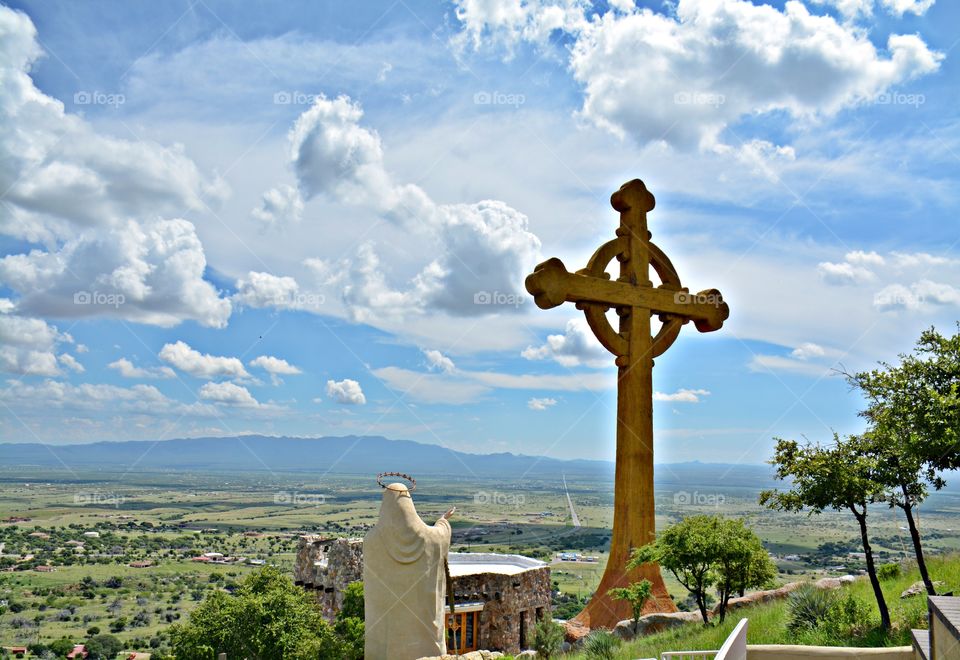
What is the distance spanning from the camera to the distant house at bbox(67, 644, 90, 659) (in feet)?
80.3

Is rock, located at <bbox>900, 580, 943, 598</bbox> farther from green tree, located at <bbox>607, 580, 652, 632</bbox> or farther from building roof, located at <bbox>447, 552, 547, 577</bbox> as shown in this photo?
building roof, located at <bbox>447, 552, 547, 577</bbox>

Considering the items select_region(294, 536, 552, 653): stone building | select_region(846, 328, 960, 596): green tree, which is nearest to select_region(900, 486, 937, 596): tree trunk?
select_region(846, 328, 960, 596): green tree

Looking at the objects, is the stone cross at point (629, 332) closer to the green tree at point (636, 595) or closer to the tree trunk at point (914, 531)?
the green tree at point (636, 595)

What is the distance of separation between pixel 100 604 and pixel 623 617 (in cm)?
2958

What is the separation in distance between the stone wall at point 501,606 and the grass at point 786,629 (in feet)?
14.6

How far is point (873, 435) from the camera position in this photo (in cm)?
1456

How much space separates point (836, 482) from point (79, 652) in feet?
80.8

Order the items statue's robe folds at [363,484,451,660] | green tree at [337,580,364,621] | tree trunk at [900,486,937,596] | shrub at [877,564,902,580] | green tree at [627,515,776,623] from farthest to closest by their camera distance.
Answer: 1. shrub at [877,564,902,580]
2. green tree at [337,580,364,621]
3. green tree at [627,515,776,623]
4. tree trunk at [900,486,937,596]
5. statue's robe folds at [363,484,451,660]

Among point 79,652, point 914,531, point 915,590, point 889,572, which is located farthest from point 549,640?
point 79,652

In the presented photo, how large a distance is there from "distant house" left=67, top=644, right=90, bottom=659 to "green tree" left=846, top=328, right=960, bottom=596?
2404 cm

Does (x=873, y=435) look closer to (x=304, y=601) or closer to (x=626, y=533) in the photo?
(x=626, y=533)

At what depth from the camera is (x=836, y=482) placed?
1406 centimetres

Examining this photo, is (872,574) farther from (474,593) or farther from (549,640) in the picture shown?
(474,593)

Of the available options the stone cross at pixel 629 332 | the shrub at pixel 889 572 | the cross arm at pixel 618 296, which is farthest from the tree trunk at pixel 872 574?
the cross arm at pixel 618 296
